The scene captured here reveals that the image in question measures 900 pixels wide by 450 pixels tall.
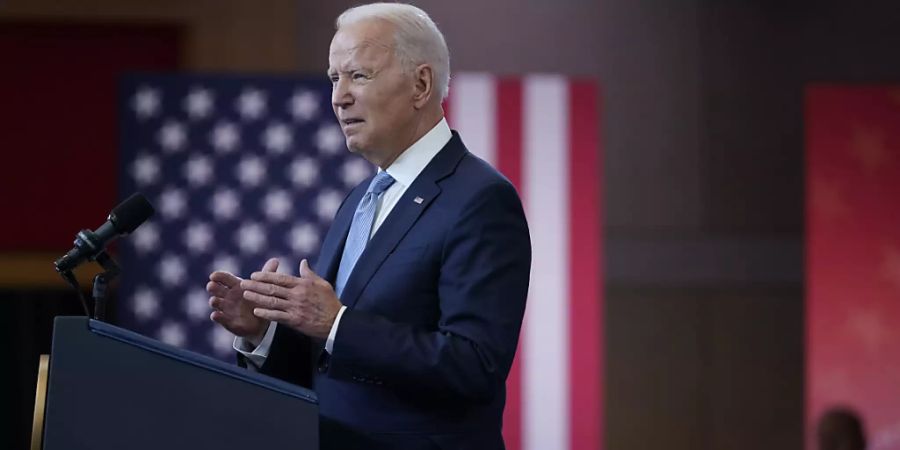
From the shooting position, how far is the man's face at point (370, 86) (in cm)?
195

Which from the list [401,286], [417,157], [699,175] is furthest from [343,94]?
[699,175]

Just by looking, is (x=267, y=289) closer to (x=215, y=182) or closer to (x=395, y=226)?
(x=395, y=226)

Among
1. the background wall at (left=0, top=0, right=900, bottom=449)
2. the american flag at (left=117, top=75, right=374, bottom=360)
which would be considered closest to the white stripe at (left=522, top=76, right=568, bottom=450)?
the american flag at (left=117, top=75, right=374, bottom=360)

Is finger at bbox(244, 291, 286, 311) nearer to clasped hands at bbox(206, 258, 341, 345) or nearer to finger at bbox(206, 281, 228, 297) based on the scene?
clasped hands at bbox(206, 258, 341, 345)

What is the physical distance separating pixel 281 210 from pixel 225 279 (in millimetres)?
2544

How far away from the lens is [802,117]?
5727 millimetres

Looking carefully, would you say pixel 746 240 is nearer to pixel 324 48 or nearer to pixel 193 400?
pixel 324 48

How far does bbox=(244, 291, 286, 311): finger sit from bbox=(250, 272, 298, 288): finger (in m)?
0.02

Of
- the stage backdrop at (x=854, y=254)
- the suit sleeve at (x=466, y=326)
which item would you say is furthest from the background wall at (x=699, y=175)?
the suit sleeve at (x=466, y=326)

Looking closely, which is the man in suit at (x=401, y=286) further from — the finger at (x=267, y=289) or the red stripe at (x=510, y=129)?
the red stripe at (x=510, y=129)

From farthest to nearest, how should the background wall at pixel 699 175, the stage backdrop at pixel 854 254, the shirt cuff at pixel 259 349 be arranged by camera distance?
the background wall at pixel 699 175, the stage backdrop at pixel 854 254, the shirt cuff at pixel 259 349

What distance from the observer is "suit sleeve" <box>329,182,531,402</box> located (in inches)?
69.1

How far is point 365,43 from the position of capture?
1945 mm

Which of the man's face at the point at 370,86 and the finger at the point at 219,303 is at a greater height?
the man's face at the point at 370,86
